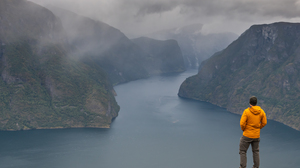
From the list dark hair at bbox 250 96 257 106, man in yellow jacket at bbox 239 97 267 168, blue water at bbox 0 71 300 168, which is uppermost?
dark hair at bbox 250 96 257 106

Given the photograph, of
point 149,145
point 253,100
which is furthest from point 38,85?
point 253,100

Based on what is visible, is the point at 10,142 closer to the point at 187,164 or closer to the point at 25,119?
the point at 25,119

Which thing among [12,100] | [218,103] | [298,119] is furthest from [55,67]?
[298,119]

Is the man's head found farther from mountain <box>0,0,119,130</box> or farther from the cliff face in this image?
the cliff face

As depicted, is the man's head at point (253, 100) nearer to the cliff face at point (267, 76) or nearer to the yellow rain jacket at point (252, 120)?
the yellow rain jacket at point (252, 120)

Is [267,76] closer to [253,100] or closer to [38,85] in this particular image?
[38,85]

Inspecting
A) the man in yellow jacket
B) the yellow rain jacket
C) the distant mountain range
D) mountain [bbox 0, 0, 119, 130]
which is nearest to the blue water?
mountain [bbox 0, 0, 119, 130]

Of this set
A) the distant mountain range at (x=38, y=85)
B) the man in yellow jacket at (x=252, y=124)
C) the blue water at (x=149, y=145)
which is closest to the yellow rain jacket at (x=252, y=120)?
the man in yellow jacket at (x=252, y=124)
